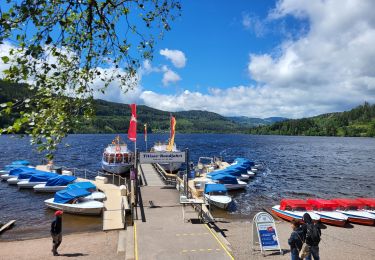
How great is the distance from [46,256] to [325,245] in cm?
1682

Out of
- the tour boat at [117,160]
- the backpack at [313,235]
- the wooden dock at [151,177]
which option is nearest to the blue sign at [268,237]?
the backpack at [313,235]

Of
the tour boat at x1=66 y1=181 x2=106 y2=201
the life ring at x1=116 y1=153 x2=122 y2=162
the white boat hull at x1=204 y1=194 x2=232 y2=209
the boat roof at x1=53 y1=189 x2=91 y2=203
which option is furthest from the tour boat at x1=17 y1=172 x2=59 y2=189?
the white boat hull at x1=204 y1=194 x2=232 y2=209

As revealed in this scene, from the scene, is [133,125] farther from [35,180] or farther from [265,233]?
[35,180]

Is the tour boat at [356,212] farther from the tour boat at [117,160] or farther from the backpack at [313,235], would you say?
the tour boat at [117,160]

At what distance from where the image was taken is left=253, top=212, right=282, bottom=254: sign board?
16172mm

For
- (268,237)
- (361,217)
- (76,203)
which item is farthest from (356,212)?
(76,203)

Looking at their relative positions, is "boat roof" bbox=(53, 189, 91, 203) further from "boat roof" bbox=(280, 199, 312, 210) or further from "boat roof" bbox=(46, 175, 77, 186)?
"boat roof" bbox=(280, 199, 312, 210)

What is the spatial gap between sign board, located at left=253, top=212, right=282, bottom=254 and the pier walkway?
6.68 ft

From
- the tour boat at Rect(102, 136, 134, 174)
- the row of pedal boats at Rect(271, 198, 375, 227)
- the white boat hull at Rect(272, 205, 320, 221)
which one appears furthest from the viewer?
the tour boat at Rect(102, 136, 134, 174)

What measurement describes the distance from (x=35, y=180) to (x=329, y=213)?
116 feet

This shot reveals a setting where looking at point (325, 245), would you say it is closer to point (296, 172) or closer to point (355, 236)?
point (355, 236)

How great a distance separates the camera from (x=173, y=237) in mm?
16094

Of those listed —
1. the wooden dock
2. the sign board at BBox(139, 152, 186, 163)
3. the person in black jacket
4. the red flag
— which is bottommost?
the wooden dock

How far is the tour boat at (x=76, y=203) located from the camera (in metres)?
27.1
